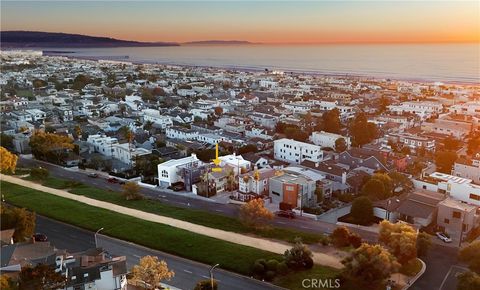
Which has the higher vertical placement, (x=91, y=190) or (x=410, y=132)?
(x=410, y=132)

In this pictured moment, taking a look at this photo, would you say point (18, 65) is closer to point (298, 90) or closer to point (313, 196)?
point (298, 90)

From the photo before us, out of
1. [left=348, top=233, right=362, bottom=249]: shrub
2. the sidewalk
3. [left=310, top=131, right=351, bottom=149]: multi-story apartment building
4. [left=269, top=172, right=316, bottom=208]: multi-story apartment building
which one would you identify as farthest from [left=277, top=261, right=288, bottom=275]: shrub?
[left=310, top=131, right=351, bottom=149]: multi-story apartment building

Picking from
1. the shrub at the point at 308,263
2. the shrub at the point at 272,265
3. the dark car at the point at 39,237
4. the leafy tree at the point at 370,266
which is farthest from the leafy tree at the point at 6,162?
the leafy tree at the point at 370,266

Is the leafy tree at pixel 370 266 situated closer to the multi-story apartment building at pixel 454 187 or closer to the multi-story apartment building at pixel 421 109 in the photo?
the multi-story apartment building at pixel 454 187

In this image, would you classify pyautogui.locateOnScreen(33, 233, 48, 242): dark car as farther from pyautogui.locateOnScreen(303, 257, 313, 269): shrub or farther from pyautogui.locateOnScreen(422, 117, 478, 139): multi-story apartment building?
pyautogui.locateOnScreen(422, 117, 478, 139): multi-story apartment building

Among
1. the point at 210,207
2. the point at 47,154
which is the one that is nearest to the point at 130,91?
the point at 47,154

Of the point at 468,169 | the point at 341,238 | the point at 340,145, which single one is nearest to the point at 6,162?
the point at 341,238
